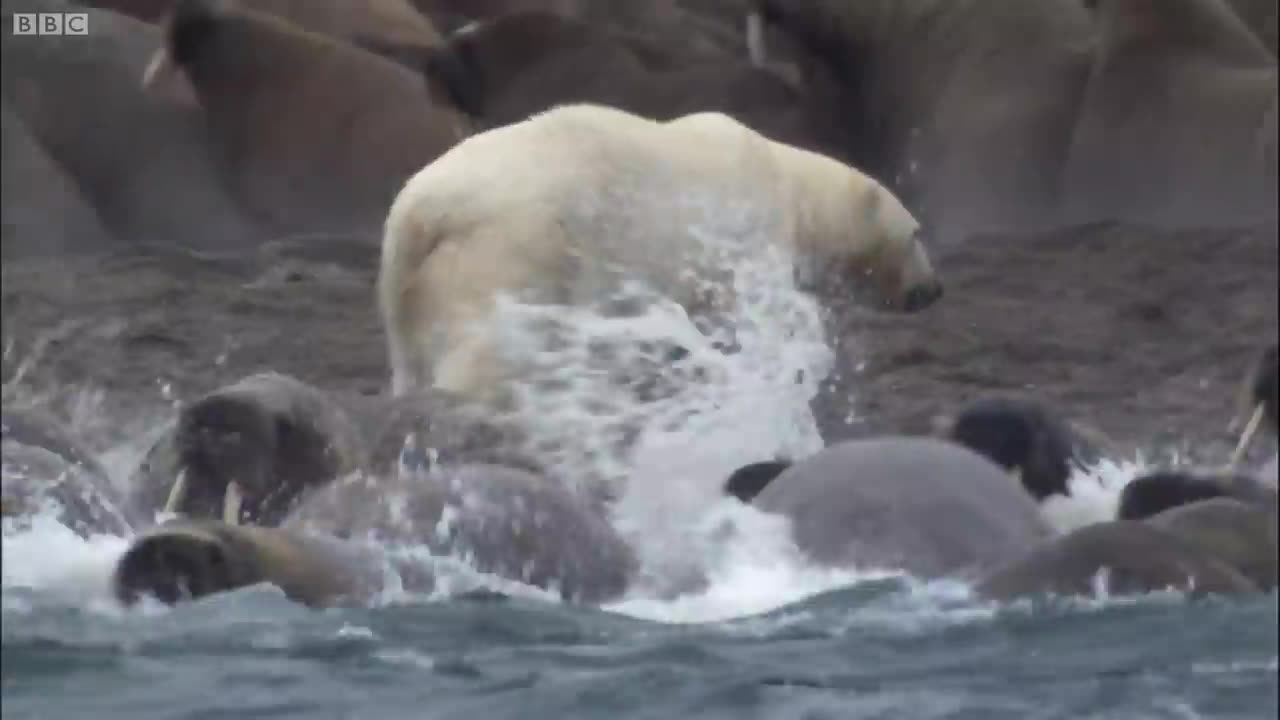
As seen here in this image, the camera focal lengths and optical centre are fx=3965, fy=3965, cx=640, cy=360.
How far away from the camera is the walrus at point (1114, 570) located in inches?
301

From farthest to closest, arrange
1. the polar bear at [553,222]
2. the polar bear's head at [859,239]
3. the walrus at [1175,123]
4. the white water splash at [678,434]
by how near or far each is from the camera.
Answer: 1. the walrus at [1175,123]
2. the polar bear's head at [859,239]
3. the polar bear at [553,222]
4. the white water splash at [678,434]

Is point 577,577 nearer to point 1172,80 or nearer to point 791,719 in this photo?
point 791,719

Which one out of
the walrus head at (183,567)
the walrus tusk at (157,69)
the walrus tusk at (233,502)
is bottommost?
the walrus head at (183,567)

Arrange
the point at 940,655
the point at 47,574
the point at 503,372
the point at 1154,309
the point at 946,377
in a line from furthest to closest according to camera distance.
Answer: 1. the point at 1154,309
2. the point at 946,377
3. the point at 503,372
4. the point at 47,574
5. the point at 940,655

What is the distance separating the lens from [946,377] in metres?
12.3

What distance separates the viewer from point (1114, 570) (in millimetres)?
7668

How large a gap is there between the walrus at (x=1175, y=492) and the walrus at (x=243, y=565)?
1694 mm

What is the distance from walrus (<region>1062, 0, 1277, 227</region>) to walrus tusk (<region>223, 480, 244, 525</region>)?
5.71 m

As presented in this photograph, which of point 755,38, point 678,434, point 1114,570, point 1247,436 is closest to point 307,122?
point 755,38

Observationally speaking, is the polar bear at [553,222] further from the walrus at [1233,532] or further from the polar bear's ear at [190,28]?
the polar bear's ear at [190,28]

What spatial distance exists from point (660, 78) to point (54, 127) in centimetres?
217

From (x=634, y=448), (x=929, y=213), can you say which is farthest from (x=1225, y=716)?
(x=929, y=213)

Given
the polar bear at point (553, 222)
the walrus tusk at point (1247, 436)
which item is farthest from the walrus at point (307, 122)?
the walrus tusk at point (1247, 436)

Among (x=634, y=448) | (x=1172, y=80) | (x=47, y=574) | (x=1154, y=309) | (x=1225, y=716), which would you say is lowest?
(x=1225, y=716)
